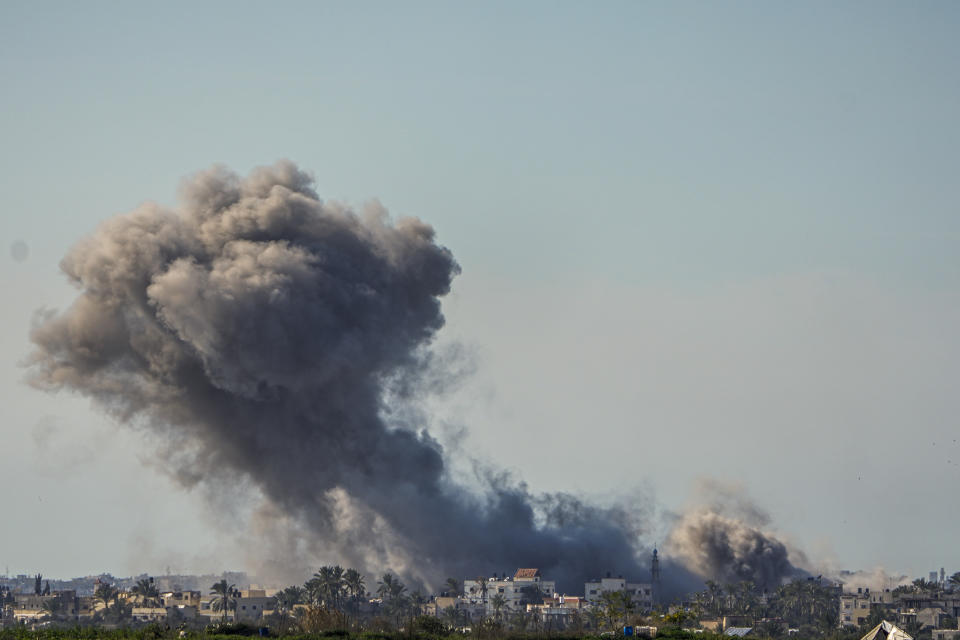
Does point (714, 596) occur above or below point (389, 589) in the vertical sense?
below

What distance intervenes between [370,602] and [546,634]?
76636mm

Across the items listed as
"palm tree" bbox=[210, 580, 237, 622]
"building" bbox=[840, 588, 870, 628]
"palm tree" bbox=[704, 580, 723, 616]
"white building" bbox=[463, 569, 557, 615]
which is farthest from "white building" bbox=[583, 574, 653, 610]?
"palm tree" bbox=[210, 580, 237, 622]

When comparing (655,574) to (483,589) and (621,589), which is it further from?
(483,589)

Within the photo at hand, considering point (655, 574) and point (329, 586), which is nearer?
point (329, 586)

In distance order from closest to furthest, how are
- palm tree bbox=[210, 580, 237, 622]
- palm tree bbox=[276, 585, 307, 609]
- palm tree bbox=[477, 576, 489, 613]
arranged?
palm tree bbox=[276, 585, 307, 609]
palm tree bbox=[210, 580, 237, 622]
palm tree bbox=[477, 576, 489, 613]

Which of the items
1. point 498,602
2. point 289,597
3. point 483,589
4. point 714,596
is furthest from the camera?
point 483,589

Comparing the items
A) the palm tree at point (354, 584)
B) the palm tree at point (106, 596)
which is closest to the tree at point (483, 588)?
the palm tree at point (354, 584)

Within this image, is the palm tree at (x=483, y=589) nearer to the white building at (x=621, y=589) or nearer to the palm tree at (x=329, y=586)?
the white building at (x=621, y=589)

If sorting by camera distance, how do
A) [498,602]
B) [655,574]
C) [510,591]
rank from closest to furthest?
[498,602]
[510,591]
[655,574]

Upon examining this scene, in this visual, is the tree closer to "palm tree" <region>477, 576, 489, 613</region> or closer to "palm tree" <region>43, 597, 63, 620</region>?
"palm tree" <region>477, 576, 489, 613</region>

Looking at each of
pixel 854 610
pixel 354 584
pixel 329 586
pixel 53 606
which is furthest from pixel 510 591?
pixel 53 606

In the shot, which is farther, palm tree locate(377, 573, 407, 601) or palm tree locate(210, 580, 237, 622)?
palm tree locate(377, 573, 407, 601)

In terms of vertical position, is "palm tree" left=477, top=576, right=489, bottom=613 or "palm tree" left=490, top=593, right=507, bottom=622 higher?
"palm tree" left=477, top=576, right=489, bottom=613

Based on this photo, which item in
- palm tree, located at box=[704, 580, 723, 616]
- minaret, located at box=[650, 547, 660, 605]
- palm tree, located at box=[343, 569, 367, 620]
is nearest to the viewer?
palm tree, located at box=[343, 569, 367, 620]
